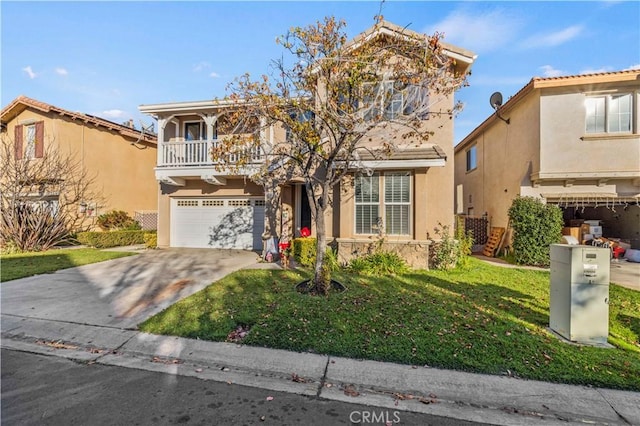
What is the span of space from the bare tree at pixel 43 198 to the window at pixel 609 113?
22.8 m

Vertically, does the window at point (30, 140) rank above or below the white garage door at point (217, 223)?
above

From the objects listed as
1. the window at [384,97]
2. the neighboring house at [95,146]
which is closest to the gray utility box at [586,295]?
the window at [384,97]

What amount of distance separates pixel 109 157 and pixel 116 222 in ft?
13.1

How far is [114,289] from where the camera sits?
7.41 metres

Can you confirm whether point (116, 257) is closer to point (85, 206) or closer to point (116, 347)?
point (85, 206)

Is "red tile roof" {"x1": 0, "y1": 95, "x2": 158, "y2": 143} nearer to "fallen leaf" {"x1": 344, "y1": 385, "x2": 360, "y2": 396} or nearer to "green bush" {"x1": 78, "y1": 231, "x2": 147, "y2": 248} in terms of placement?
"green bush" {"x1": 78, "y1": 231, "x2": 147, "y2": 248}

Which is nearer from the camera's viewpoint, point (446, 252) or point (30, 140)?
point (446, 252)

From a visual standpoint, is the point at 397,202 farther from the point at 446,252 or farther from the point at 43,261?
the point at 43,261

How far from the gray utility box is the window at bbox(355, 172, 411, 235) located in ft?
16.6

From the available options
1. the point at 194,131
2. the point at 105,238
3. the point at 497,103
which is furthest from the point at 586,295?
the point at 105,238

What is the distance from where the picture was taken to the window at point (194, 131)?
15023mm

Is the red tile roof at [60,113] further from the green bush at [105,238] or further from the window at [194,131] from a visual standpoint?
the green bush at [105,238]

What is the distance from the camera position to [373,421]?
3.06 m

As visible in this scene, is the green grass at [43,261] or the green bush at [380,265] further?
the green grass at [43,261]
